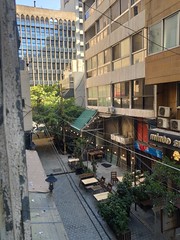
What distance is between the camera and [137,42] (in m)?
14.8

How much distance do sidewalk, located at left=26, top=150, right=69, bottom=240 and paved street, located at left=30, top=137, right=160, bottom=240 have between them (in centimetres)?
102

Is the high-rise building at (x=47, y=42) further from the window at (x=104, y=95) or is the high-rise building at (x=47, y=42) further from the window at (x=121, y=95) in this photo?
the window at (x=121, y=95)

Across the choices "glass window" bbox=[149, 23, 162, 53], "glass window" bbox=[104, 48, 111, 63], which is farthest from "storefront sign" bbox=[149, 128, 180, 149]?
"glass window" bbox=[104, 48, 111, 63]

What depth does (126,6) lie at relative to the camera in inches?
613

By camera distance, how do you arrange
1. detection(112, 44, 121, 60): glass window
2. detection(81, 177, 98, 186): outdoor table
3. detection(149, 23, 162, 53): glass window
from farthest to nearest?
detection(112, 44, 121, 60): glass window
detection(81, 177, 98, 186): outdoor table
detection(149, 23, 162, 53): glass window

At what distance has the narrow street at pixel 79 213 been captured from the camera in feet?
33.9

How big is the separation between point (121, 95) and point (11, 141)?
1689 cm

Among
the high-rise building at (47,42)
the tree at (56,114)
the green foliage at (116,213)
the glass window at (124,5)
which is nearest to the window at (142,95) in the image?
the glass window at (124,5)

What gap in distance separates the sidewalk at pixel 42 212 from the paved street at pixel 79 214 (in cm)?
102

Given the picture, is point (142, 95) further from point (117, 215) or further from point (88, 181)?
point (117, 215)

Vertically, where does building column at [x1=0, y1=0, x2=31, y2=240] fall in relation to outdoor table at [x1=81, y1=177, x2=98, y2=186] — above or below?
above

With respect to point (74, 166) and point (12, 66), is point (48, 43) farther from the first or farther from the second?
point (12, 66)

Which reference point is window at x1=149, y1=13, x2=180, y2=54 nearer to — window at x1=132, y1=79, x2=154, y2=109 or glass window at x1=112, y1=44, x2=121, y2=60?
window at x1=132, y1=79, x2=154, y2=109

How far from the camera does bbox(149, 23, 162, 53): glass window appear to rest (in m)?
11.0
